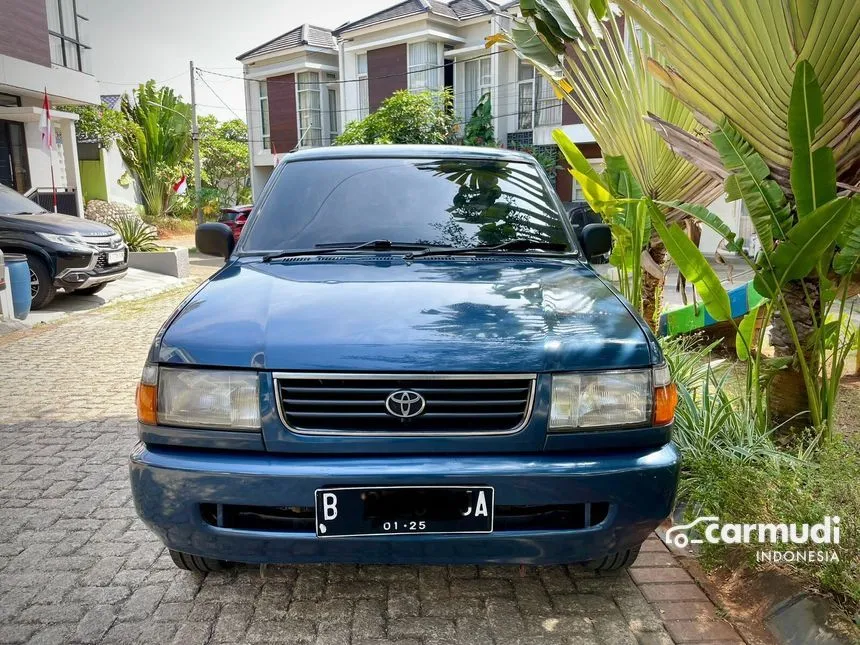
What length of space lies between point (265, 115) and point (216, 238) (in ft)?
92.3

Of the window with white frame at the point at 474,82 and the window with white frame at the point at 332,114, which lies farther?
the window with white frame at the point at 332,114

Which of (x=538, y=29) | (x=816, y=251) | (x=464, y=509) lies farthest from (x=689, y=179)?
(x=464, y=509)

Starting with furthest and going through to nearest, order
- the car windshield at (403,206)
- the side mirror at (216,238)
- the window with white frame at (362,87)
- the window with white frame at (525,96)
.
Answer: the window with white frame at (362,87) < the window with white frame at (525,96) < the side mirror at (216,238) < the car windshield at (403,206)

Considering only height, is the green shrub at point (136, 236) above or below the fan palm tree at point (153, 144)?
below

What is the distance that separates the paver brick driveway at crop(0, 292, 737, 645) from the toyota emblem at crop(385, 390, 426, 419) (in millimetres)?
869

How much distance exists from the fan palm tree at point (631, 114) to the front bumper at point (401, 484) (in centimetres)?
288

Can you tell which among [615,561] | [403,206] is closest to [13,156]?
[403,206]

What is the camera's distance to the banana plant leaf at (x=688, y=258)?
3490mm

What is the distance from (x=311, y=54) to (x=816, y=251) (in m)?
27.4

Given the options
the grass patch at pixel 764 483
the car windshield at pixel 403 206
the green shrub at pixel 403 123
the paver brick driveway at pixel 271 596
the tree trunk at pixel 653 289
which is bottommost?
the paver brick driveway at pixel 271 596

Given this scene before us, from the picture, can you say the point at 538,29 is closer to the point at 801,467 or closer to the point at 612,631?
the point at 801,467

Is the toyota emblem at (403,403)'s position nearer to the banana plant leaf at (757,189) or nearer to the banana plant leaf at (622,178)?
the banana plant leaf at (757,189)

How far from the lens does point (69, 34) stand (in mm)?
17297

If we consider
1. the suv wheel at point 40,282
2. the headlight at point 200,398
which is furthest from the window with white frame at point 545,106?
the headlight at point 200,398
